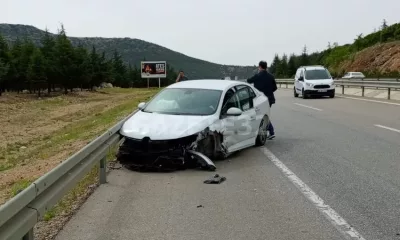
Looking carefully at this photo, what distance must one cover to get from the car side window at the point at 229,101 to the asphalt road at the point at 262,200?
3.22ft

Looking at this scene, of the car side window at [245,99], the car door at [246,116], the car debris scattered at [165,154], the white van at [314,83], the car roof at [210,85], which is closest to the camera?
the car debris scattered at [165,154]

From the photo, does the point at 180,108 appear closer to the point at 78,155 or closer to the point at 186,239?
the point at 78,155

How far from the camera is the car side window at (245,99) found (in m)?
10.0

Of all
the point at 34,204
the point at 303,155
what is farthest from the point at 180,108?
the point at 34,204

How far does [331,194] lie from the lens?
6277 mm

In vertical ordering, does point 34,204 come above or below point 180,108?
below

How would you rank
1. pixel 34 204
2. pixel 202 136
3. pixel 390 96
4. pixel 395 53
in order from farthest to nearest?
pixel 395 53 < pixel 390 96 < pixel 202 136 < pixel 34 204

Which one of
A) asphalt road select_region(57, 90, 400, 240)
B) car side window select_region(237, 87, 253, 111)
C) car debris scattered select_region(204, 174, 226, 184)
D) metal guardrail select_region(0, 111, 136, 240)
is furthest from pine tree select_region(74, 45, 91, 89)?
metal guardrail select_region(0, 111, 136, 240)

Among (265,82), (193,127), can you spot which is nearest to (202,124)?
(193,127)

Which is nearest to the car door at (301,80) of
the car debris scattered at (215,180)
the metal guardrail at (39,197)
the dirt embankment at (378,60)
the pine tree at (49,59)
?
the car debris scattered at (215,180)

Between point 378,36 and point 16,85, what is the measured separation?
5686 centimetres

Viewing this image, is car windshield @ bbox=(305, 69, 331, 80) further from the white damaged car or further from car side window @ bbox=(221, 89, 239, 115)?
car side window @ bbox=(221, 89, 239, 115)

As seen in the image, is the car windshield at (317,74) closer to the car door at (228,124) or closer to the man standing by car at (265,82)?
the man standing by car at (265,82)

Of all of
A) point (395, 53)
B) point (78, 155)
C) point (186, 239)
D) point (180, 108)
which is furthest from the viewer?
point (395, 53)
